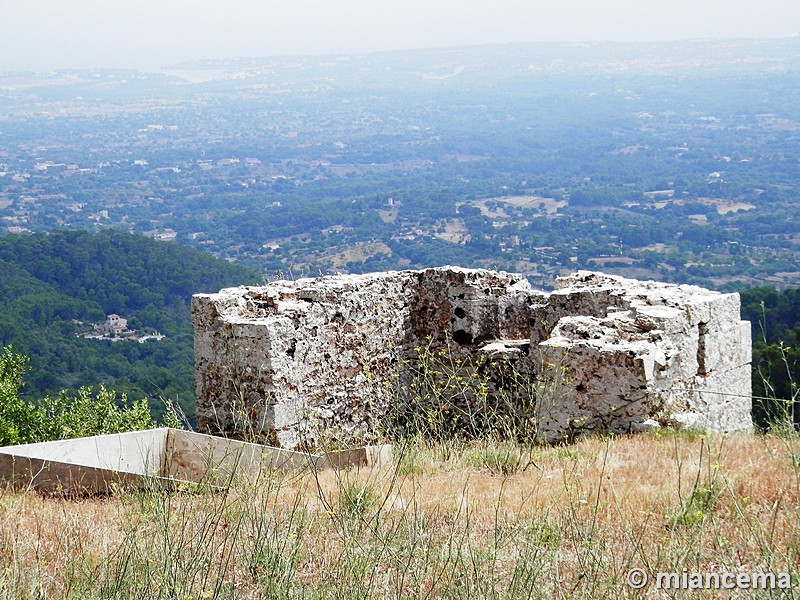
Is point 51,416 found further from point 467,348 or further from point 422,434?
point 422,434

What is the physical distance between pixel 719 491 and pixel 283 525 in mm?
2283

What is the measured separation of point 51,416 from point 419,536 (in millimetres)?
15350

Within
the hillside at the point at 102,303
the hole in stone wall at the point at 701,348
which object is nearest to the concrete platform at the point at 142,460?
the hole in stone wall at the point at 701,348

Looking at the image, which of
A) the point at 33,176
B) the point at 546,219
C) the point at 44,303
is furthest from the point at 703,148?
the point at 44,303

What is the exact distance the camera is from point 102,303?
2226 inches

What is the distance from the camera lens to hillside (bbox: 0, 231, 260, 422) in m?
40.9

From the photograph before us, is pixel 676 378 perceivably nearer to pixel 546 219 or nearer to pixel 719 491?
pixel 719 491

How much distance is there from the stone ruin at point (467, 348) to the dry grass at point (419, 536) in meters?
1.40

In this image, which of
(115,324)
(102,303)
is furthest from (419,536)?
(102,303)

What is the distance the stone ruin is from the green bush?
804cm

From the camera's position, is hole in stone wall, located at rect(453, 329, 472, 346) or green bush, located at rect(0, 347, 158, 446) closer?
hole in stone wall, located at rect(453, 329, 472, 346)

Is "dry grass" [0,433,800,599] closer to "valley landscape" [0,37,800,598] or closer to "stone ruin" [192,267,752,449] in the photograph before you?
"valley landscape" [0,37,800,598]

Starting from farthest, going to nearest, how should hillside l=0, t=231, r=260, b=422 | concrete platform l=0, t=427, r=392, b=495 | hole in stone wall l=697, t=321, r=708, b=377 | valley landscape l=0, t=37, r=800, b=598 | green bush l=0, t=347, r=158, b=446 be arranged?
hillside l=0, t=231, r=260, b=422
green bush l=0, t=347, r=158, b=446
hole in stone wall l=697, t=321, r=708, b=377
concrete platform l=0, t=427, r=392, b=495
valley landscape l=0, t=37, r=800, b=598

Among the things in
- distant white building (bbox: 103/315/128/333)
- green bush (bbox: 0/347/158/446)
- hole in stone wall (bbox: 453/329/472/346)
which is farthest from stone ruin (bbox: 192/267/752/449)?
distant white building (bbox: 103/315/128/333)
